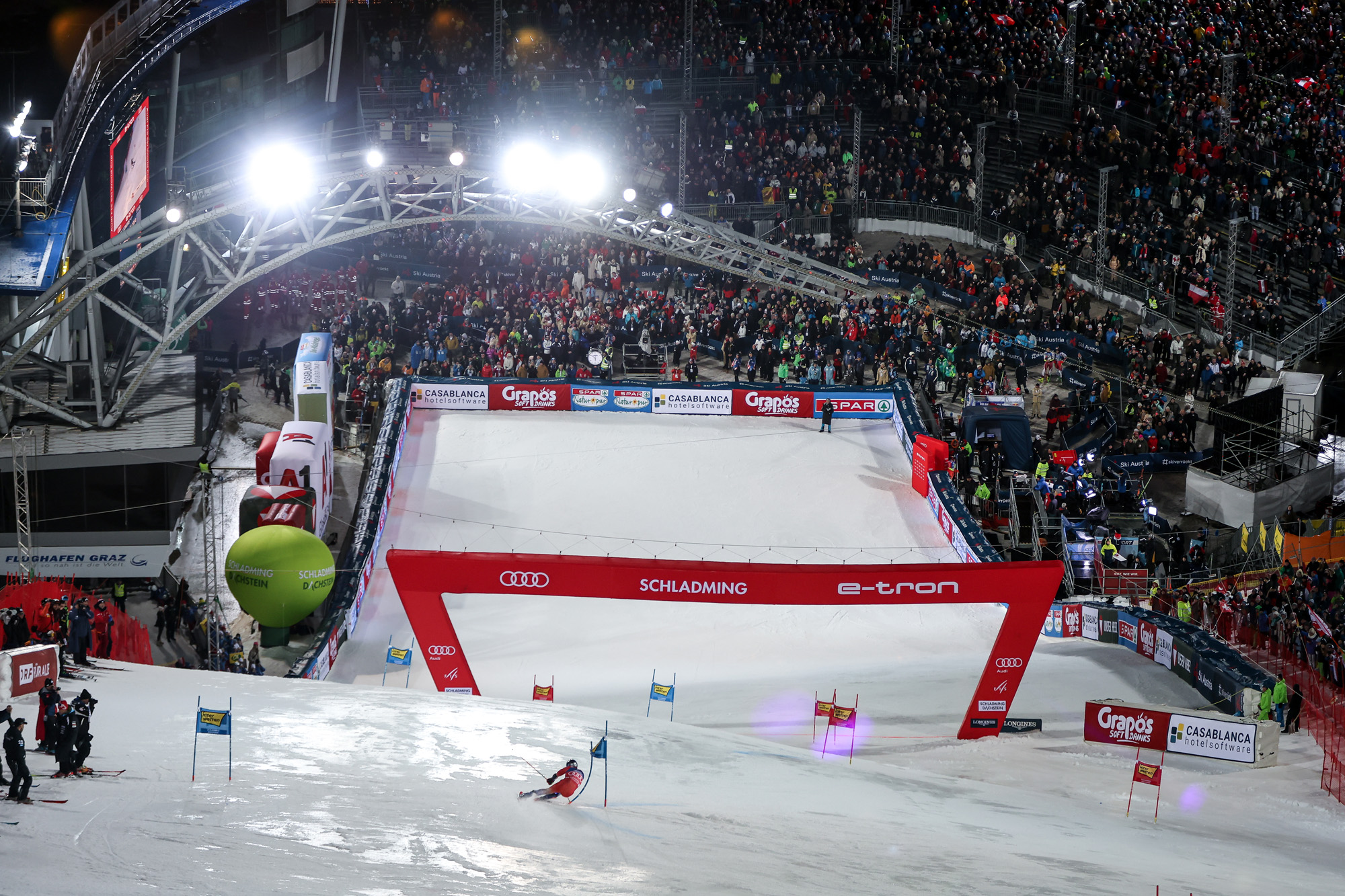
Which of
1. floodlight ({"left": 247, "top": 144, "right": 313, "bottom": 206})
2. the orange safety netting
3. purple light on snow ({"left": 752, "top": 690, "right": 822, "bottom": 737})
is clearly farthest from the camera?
floodlight ({"left": 247, "top": 144, "right": 313, "bottom": 206})

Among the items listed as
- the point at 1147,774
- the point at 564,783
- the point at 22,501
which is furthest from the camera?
the point at 22,501

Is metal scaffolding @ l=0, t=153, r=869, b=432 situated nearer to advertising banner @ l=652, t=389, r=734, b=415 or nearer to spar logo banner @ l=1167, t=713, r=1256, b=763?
advertising banner @ l=652, t=389, r=734, b=415

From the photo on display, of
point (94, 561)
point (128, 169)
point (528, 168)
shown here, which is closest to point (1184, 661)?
point (528, 168)

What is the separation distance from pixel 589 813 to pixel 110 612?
10.6m

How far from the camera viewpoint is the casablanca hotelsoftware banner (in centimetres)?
3253

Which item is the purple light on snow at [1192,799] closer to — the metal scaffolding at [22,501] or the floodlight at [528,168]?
the metal scaffolding at [22,501]

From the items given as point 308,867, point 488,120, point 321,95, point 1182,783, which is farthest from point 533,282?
point 308,867

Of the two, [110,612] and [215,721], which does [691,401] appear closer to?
[110,612]

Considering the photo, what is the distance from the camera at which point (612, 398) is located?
34.5 meters

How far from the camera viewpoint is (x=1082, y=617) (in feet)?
83.0

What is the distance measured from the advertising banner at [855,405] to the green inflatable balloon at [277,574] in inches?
528

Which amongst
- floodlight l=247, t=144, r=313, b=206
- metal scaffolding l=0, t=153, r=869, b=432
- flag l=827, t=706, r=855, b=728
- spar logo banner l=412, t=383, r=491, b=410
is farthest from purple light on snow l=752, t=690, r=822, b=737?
floodlight l=247, t=144, r=313, b=206

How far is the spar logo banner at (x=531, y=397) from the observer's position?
34.2 meters

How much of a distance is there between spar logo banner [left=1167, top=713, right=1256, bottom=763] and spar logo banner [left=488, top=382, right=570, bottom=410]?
685 inches
